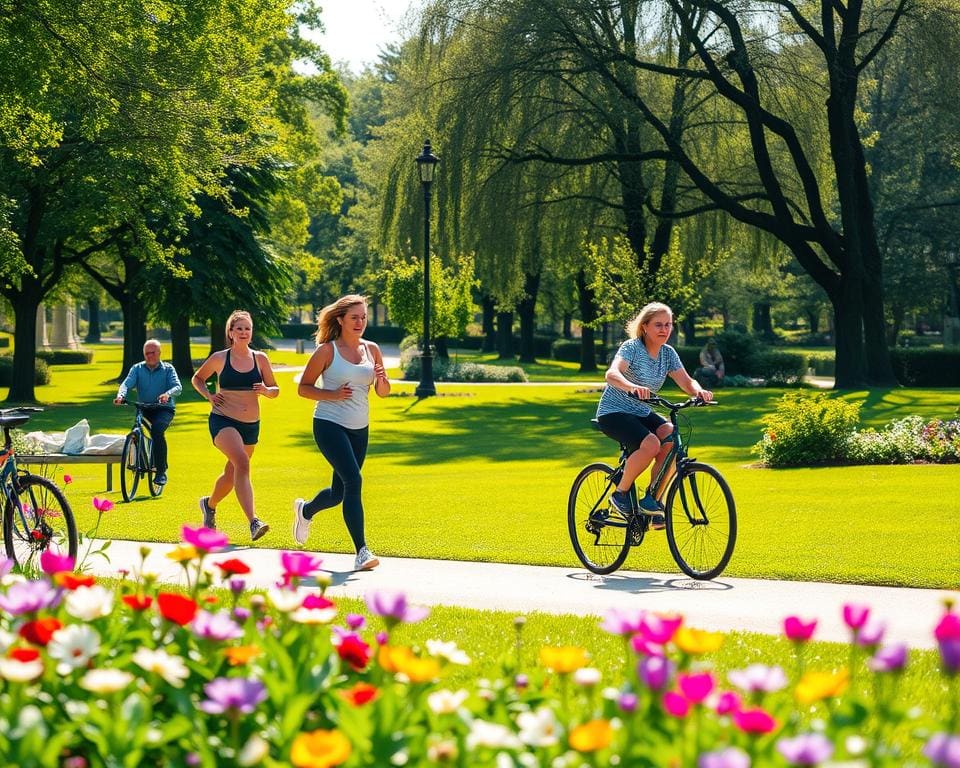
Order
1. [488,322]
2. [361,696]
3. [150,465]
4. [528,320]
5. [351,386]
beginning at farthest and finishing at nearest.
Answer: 1. [488,322]
2. [528,320]
3. [150,465]
4. [351,386]
5. [361,696]

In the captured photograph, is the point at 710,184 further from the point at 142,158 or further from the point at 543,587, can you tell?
the point at 543,587

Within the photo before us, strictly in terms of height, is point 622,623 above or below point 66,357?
above

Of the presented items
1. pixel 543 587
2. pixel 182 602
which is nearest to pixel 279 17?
pixel 543 587

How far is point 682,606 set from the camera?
7617mm

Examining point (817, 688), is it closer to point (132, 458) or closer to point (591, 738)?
point (591, 738)

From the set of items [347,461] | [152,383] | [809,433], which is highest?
[152,383]

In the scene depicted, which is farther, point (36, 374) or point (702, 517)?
point (36, 374)

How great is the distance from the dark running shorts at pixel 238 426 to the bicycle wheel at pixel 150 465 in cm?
465

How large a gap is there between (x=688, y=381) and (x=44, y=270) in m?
31.5

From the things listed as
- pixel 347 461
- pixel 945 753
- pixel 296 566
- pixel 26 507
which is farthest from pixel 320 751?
pixel 347 461

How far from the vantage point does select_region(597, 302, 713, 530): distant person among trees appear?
341 inches

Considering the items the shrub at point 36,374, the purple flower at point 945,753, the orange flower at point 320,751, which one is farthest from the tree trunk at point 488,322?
the purple flower at point 945,753

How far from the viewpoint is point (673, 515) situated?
29.2ft

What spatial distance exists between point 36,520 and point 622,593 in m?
3.82
